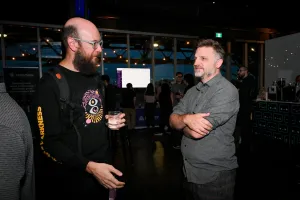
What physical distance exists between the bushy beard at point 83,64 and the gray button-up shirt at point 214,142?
2.79ft

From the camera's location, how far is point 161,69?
9672mm

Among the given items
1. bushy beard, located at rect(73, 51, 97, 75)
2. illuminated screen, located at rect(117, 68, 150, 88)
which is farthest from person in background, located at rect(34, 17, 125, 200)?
illuminated screen, located at rect(117, 68, 150, 88)

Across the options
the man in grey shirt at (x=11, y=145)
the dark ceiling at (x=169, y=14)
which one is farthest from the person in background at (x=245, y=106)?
the man in grey shirt at (x=11, y=145)

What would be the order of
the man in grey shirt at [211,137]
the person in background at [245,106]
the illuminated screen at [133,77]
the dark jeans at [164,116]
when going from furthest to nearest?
the illuminated screen at [133,77]
the dark jeans at [164,116]
the person in background at [245,106]
the man in grey shirt at [211,137]

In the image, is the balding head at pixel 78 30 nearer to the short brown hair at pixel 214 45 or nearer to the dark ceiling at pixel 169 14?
the short brown hair at pixel 214 45

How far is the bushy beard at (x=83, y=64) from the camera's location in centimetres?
134

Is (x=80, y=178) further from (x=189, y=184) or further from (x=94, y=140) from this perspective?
(x=189, y=184)

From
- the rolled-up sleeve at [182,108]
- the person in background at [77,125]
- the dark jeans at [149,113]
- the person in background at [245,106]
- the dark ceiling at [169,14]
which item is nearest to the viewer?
the person in background at [77,125]

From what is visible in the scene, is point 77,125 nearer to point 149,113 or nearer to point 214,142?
point 214,142

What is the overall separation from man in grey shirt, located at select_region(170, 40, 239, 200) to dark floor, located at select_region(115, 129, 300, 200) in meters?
1.36

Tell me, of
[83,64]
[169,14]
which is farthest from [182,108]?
[169,14]

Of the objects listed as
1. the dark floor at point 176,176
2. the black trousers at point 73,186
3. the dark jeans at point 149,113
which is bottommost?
the dark floor at point 176,176

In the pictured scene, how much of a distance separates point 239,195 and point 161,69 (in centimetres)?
721

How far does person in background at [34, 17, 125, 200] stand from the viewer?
113 centimetres
